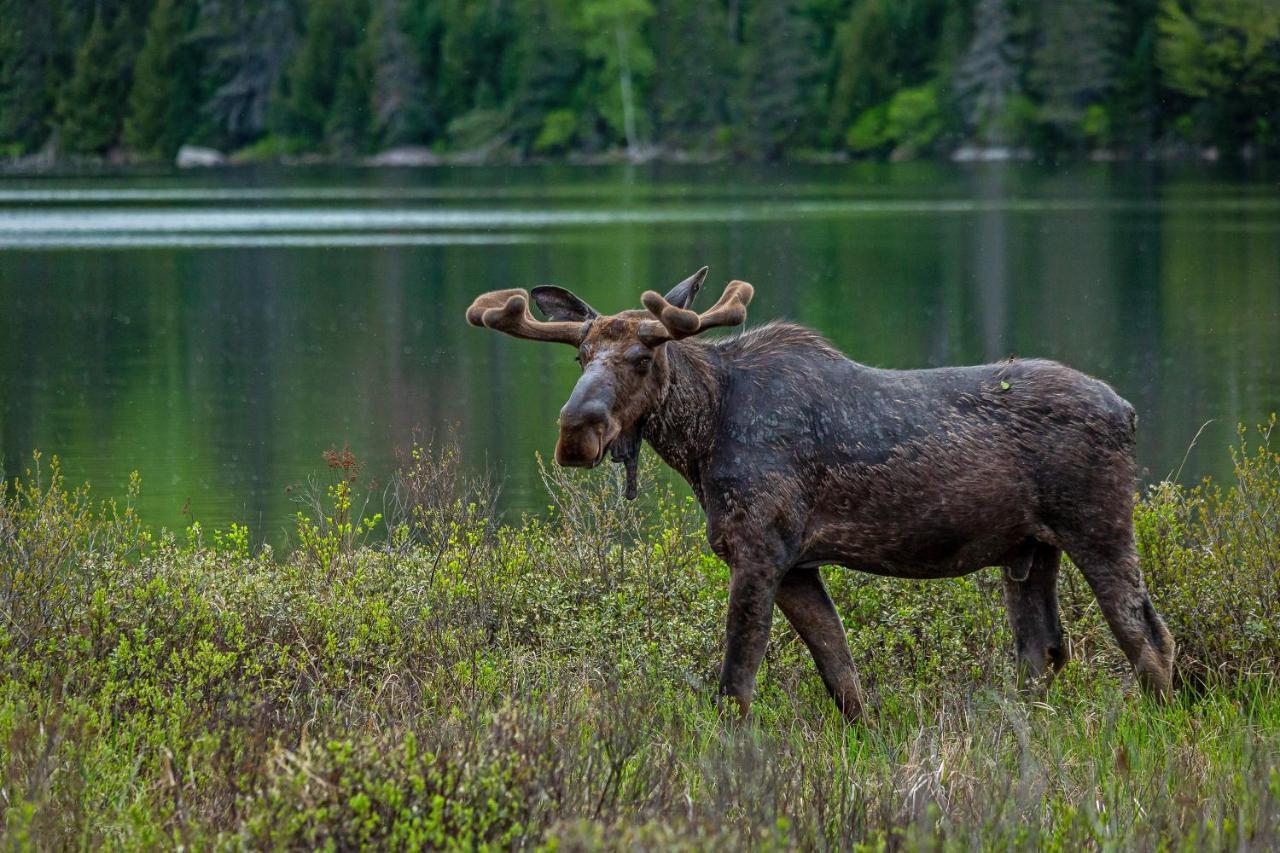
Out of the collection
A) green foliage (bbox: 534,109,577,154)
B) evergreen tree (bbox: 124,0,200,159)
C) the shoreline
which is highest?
evergreen tree (bbox: 124,0,200,159)

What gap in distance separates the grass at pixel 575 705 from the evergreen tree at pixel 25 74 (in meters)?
128

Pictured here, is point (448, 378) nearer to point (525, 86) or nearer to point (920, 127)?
point (920, 127)

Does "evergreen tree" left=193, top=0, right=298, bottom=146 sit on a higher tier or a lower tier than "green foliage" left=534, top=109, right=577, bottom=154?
higher

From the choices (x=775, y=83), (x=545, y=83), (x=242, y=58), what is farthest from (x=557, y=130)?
(x=242, y=58)

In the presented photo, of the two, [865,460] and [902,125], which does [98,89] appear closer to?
[902,125]

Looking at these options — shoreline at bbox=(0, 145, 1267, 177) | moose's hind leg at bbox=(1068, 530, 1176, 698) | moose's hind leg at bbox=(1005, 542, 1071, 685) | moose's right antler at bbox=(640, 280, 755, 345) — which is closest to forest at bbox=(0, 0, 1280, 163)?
shoreline at bbox=(0, 145, 1267, 177)

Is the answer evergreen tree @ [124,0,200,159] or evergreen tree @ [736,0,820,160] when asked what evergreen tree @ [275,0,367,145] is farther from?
evergreen tree @ [736,0,820,160]

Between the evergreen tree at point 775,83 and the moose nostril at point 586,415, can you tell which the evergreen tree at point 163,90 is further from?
the moose nostril at point 586,415

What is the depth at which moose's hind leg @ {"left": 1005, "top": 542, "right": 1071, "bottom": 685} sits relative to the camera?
26.4 ft

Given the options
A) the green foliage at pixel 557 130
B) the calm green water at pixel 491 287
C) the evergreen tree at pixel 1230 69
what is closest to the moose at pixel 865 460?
the calm green water at pixel 491 287

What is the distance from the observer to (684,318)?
695 centimetres

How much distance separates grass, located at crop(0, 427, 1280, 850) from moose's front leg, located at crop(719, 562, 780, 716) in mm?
194

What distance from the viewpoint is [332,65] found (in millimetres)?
145750

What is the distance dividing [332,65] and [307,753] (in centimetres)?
14507
